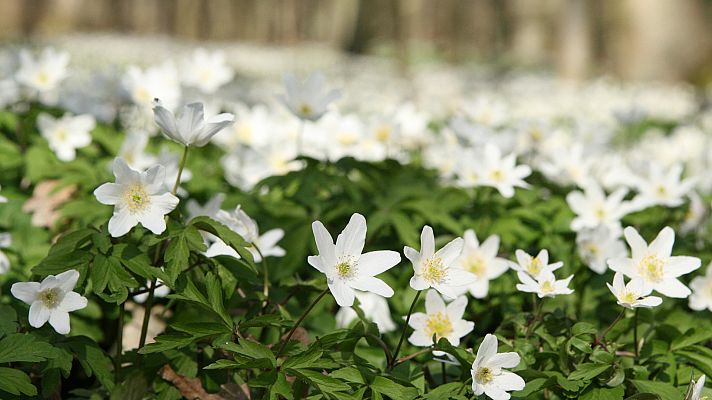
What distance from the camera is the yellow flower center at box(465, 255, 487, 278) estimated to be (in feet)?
7.39

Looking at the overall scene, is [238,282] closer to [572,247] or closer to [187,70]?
[572,247]

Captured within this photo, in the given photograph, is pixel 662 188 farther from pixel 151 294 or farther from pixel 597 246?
pixel 151 294

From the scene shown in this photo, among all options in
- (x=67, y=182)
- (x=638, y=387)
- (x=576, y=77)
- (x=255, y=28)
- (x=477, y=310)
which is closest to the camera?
(x=638, y=387)

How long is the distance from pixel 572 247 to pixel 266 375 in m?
1.36

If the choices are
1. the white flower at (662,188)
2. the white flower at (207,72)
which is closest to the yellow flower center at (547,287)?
the white flower at (662,188)

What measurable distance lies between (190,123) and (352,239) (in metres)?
0.50

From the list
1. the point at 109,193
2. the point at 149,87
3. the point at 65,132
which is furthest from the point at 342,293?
the point at 149,87

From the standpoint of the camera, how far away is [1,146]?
2.97 metres

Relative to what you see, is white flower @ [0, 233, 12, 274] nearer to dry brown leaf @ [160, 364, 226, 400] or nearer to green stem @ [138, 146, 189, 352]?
green stem @ [138, 146, 189, 352]

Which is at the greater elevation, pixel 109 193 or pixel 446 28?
pixel 109 193

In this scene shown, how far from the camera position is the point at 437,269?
174cm

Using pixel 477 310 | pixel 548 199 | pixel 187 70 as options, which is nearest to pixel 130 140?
pixel 187 70

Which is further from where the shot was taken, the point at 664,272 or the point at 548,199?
the point at 548,199

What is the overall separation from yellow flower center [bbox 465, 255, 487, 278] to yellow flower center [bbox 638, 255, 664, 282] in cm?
48
